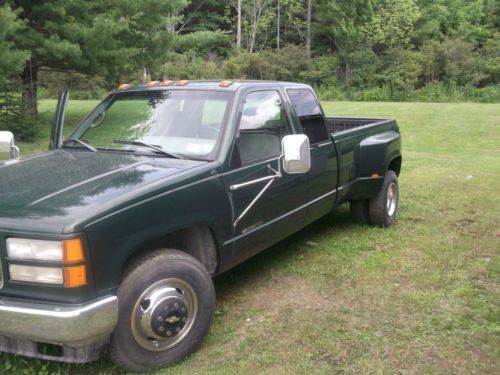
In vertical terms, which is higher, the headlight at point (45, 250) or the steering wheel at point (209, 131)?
the steering wheel at point (209, 131)

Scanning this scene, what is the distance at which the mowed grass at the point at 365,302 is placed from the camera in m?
3.31

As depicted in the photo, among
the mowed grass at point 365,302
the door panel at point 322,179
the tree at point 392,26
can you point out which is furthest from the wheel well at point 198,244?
the tree at point 392,26

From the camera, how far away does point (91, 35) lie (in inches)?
540

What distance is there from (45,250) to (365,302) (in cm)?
254

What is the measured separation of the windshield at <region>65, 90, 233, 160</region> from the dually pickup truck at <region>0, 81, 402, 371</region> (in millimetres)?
12

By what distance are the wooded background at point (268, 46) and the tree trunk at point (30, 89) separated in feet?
0.14

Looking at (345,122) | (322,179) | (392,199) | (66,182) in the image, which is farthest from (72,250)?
(345,122)

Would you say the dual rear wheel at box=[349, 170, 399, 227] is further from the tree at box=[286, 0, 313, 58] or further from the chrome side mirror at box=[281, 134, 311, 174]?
the tree at box=[286, 0, 313, 58]

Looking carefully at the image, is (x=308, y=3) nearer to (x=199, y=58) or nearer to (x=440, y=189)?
(x=199, y=58)

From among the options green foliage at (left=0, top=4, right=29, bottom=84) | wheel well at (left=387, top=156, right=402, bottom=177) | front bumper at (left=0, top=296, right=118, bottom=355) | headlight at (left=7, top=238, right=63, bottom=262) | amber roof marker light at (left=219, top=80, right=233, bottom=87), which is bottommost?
front bumper at (left=0, top=296, right=118, bottom=355)

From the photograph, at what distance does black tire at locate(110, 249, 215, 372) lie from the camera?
117 inches

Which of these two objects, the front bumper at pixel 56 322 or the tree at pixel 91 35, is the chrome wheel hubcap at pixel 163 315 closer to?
the front bumper at pixel 56 322

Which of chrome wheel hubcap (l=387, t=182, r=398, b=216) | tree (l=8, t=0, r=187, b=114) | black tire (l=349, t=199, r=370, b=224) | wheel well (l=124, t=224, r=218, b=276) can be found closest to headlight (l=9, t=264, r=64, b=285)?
wheel well (l=124, t=224, r=218, b=276)

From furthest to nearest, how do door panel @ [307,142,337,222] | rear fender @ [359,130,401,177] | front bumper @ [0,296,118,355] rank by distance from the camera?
rear fender @ [359,130,401,177] < door panel @ [307,142,337,222] < front bumper @ [0,296,118,355]
